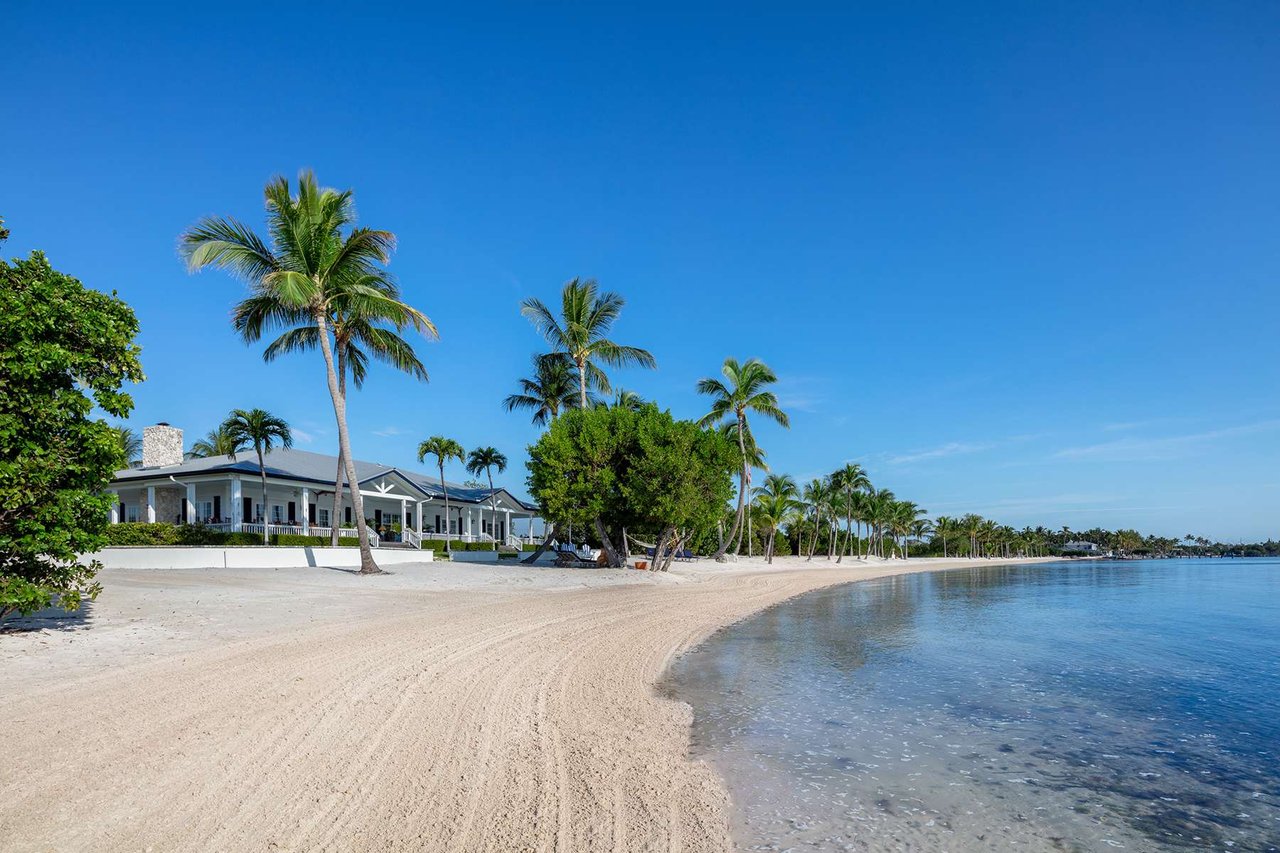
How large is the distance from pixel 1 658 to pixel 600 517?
2579cm

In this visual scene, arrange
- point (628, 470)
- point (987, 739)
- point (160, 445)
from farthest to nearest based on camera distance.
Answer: point (160, 445) < point (628, 470) < point (987, 739)

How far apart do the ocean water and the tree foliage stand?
13.2m

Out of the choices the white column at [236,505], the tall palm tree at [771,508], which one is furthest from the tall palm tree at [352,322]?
the tall palm tree at [771,508]

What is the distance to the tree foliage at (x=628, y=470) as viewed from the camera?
3023cm

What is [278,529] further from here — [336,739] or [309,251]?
[336,739]

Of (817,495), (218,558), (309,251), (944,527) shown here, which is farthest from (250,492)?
(944,527)

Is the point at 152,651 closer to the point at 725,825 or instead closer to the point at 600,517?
the point at 725,825

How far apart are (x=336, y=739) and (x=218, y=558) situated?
21.6 meters

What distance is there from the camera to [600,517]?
110 ft

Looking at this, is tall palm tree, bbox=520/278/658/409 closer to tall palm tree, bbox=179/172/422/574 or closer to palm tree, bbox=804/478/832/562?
tall palm tree, bbox=179/172/422/574

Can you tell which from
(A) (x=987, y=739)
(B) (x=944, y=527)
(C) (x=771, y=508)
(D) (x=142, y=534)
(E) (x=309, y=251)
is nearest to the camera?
(A) (x=987, y=739)

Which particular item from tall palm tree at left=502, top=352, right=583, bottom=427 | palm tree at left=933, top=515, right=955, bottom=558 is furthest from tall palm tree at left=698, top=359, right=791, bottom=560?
palm tree at left=933, top=515, right=955, bottom=558

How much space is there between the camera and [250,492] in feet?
124

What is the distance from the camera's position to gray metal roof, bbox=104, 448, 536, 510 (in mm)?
35969
